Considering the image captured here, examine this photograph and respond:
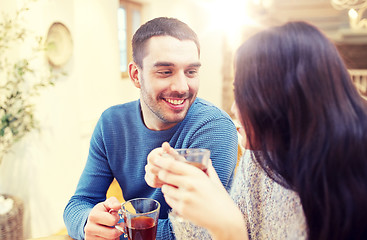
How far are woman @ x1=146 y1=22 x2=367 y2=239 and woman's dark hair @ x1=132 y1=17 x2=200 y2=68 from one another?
1.83 feet

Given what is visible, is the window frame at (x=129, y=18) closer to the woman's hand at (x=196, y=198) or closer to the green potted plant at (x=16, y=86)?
the green potted plant at (x=16, y=86)

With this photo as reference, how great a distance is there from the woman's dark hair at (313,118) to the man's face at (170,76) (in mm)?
518

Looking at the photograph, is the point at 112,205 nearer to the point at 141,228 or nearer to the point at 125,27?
the point at 141,228

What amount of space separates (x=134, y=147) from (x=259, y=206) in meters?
0.60

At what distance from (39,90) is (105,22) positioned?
5.43ft

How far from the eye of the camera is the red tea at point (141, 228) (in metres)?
0.93

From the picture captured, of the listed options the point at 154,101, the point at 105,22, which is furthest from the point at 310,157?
the point at 105,22

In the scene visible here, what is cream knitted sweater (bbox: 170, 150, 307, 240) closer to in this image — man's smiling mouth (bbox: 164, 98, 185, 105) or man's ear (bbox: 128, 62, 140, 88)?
Result: man's smiling mouth (bbox: 164, 98, 185, 105)

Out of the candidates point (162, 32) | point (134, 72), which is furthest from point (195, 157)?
point (134, 72)

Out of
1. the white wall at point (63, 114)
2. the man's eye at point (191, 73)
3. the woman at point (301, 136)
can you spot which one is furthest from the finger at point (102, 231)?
the white wall at point (63, 114)

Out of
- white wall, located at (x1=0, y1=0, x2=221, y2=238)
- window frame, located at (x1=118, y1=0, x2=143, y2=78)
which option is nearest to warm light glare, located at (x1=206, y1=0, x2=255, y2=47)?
window frame, located at (x1=118, y1=0, x2=143, y2=78)

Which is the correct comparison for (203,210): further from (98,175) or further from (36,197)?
(36,197)

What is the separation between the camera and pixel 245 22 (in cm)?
729

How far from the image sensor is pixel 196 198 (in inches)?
30.8
